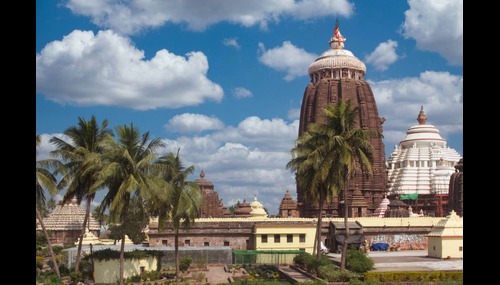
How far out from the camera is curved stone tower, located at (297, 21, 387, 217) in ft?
245

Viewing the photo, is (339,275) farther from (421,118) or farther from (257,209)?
(421,118)

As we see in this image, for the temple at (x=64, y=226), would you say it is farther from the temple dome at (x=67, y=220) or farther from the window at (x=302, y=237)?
the window at (x=302, y=237)

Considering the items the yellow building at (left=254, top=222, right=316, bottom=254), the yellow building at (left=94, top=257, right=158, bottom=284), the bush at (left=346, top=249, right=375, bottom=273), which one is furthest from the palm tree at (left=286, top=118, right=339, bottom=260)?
the yellow building at (left=254, top=222, right=316, bottom=254)

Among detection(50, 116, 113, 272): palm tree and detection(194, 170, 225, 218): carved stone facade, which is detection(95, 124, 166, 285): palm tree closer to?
detection(50, 116, 113, 272): palm tree

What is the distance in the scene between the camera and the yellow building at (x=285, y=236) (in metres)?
50.2

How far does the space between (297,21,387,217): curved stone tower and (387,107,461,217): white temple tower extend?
29.0ft

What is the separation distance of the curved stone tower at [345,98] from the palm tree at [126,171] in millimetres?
41978

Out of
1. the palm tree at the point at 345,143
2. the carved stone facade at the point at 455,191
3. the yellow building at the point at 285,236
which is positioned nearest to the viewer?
the palm tree at the point at 345,143

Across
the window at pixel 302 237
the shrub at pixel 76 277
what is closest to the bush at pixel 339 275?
the shrub at pixel 76 277

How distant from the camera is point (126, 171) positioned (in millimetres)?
29125

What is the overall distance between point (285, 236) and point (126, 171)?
77.9 feet

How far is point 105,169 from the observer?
92.7ft

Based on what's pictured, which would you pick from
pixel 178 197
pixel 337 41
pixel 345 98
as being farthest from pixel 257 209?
pixel 178 197
